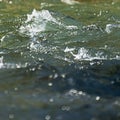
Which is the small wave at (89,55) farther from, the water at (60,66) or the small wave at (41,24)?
the small wave at (41,24)

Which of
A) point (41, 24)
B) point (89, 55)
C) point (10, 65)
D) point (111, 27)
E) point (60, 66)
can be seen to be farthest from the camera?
point (41, 24)

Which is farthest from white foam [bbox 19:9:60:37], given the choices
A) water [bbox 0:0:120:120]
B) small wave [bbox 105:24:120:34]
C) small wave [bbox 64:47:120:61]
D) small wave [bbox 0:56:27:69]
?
small wave [bbox 0:56:27:69]

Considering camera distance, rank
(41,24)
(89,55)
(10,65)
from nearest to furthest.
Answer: (10,65) < (89,55) < (41,24)

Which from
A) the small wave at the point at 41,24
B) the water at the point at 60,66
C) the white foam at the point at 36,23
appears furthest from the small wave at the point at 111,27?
the white foam at the point at 36,23

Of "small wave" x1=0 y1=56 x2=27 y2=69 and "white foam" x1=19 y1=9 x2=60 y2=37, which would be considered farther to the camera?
"white foam" x1=19 y1=9 x2=60 y2=37

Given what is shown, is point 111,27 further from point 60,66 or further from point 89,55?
point 60,66

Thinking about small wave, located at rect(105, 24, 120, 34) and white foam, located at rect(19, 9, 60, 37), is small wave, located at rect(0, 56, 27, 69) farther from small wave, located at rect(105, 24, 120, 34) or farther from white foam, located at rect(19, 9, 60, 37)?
small wave, located at rect(105, 24, 120, 34)

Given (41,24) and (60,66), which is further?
(41,24)

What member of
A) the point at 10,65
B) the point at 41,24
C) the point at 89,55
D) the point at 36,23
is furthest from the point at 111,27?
the point at 10,65
